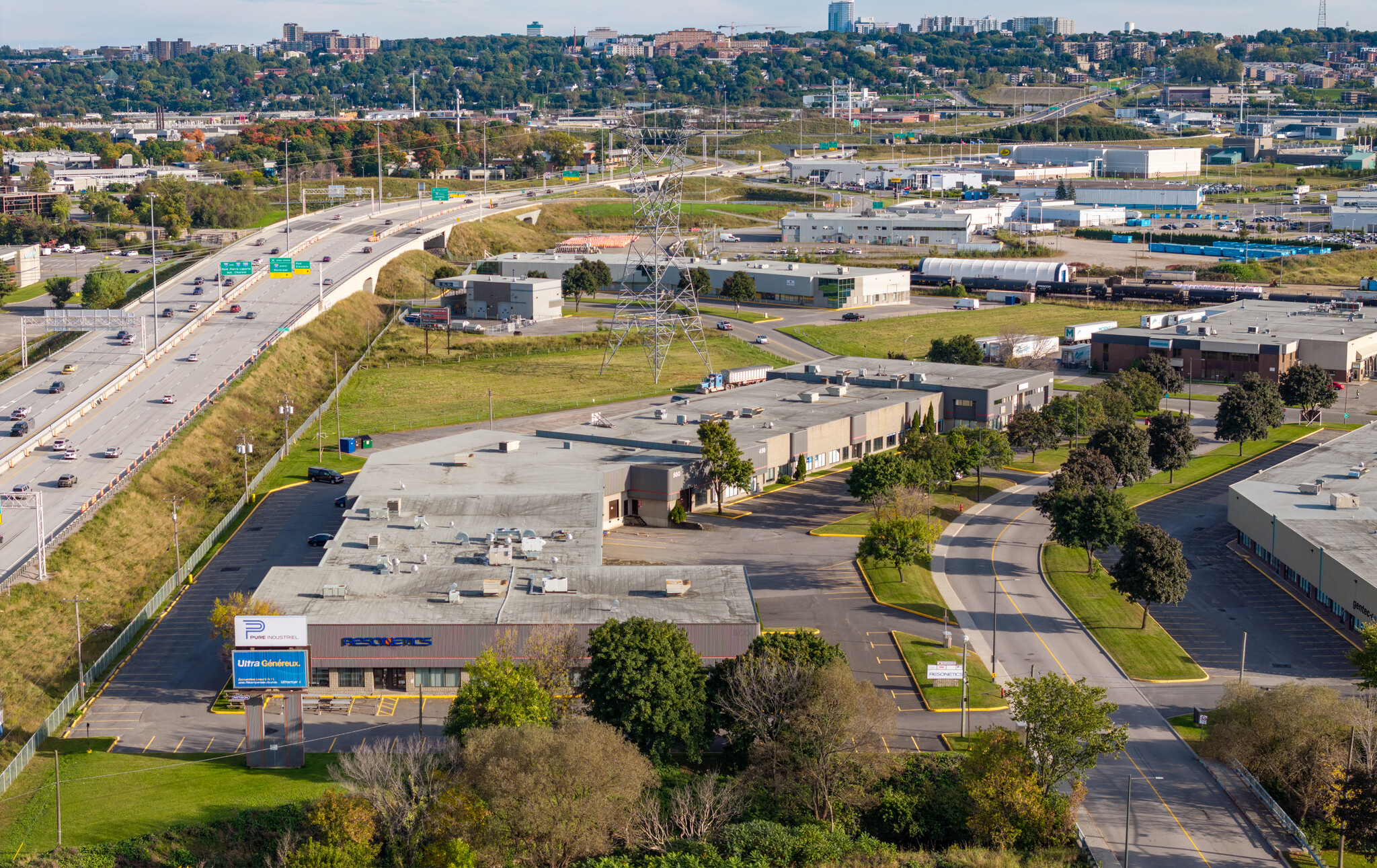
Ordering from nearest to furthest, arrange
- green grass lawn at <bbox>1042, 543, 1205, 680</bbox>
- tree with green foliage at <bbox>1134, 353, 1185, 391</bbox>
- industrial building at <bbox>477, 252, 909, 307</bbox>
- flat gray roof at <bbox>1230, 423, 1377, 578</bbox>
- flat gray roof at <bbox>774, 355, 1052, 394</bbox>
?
green grass lawn at <bbox>1042, 543, 1205, 680</bbox>, flat gray roof at <bbox>1230, 423, 1377, 578</bbox>, flat gray roof at <bbox>774, 355, 1052, 394</bbox>, tree with green foliage at <bbox>1134, 353, 1185, 391</bbox>, industrial building at <bbox>477, 252, 909, 307</bbox>

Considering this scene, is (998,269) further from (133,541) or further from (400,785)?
(400,785)

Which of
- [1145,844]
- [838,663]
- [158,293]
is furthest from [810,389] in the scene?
[158,293]

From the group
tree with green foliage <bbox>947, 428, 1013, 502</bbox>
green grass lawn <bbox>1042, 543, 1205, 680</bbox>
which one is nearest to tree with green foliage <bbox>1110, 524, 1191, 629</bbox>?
green grass lawn <bbox>1042, 543, 1205, 680</bbox>

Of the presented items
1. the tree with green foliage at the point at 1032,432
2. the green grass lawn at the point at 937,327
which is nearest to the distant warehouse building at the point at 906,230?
the green grass lawn at the point at 937,327

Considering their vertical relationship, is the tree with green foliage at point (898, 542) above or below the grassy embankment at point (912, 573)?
above

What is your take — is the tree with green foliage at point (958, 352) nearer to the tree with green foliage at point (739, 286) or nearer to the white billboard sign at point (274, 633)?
the tree with green foliage at point (739, 286)

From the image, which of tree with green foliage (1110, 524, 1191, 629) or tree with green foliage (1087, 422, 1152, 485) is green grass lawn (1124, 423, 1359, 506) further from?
tree with green foliage (1110, 524, 1191, 629)
